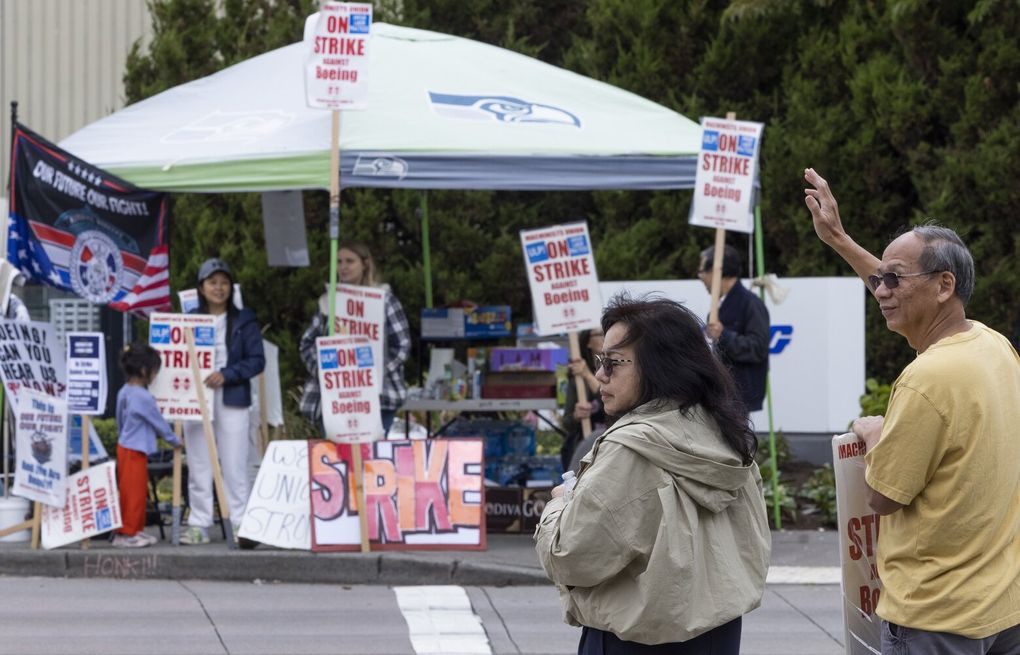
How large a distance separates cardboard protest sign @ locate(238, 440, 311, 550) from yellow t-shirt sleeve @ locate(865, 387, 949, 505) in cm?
644

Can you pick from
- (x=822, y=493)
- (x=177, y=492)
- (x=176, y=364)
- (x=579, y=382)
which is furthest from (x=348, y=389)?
(x=822, y=493)

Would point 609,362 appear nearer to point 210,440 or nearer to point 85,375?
point 210,440

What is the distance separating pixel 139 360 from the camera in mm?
9570

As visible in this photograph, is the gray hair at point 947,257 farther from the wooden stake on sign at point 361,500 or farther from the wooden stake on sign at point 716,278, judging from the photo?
the wooden stake on sign at point 361,500

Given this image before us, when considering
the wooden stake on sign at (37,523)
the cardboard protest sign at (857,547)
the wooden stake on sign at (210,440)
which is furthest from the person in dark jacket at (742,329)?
the cardboard protest sign at (857,547)

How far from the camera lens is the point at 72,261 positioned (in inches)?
384

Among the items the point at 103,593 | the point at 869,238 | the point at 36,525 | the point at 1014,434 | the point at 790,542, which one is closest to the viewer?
the point at 1014,434

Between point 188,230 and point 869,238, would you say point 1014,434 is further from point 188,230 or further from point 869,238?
point 188,230

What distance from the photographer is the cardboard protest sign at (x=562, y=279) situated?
387 inches

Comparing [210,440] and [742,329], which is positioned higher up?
[742,329]

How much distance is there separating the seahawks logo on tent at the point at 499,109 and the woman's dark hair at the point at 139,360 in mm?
2541

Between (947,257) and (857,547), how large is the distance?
2.74 ft

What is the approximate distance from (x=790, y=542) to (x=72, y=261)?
17.3ft

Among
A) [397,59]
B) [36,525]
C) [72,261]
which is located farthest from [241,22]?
[36,525]
